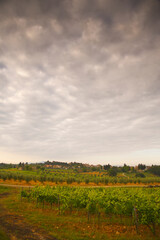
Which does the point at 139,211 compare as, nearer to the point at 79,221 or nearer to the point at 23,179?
the point at 79,221

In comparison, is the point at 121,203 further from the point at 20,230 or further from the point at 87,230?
the point at 20,230

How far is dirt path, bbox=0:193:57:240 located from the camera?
436 inches

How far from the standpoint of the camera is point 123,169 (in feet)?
527

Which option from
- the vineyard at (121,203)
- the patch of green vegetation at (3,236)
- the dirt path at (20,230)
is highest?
the vineyard at (121,203)

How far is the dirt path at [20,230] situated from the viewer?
11086 mm

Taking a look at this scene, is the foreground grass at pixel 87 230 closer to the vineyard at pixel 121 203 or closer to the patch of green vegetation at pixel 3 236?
the vineyard at pixel 121 203

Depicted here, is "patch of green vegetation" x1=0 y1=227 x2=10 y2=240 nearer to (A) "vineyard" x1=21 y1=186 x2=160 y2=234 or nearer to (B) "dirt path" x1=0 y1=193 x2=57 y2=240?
(B) "dirt path" x1=0 y1=193 x2=57 y2=240

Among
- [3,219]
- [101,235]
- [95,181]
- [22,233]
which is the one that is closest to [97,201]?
[101,235]

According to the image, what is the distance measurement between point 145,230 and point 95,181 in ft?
178

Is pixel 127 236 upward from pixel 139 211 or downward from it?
downward

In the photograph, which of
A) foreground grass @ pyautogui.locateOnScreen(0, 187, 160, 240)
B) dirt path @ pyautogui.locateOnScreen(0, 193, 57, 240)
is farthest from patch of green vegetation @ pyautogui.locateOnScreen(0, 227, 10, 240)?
foreground grass @ pyautogui.locateOnScreen(0, 187, 160, 240)

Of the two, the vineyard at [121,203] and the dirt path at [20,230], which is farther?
the vineyard at [121,203]

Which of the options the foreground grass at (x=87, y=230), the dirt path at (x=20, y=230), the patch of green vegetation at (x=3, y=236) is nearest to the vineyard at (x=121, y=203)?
the foreground grass at (x=87, y=230)

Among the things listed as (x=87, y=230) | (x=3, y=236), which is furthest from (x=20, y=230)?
(x=87, y=230)
